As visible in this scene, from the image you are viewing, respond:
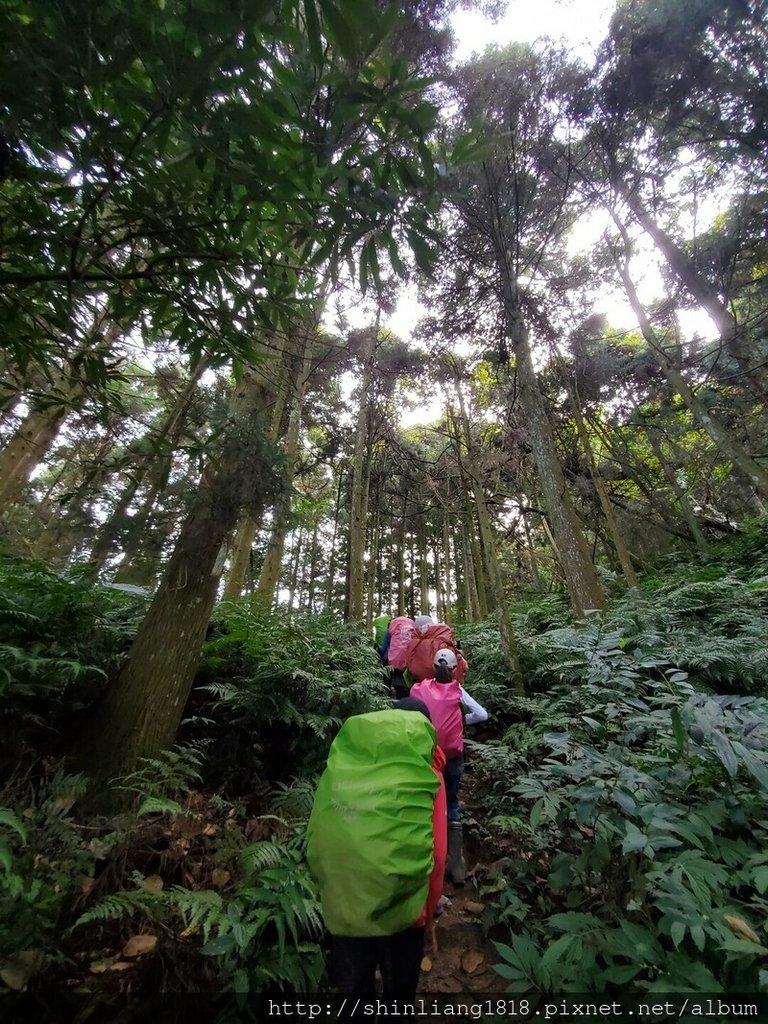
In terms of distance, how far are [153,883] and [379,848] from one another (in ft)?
5.42

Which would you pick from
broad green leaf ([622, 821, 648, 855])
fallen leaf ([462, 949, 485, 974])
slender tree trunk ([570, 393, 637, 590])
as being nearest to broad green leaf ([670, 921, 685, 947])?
broad green leaf ([622, 821, 648, 855])

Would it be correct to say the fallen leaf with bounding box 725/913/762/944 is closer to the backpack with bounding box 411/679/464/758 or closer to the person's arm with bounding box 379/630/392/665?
the backpack with bounding box 411/679/464/758

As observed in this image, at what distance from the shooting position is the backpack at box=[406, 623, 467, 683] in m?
4.16

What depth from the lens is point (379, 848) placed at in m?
1.72

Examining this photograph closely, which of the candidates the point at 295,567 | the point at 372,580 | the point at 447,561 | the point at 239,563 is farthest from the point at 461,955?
the point at 295,567

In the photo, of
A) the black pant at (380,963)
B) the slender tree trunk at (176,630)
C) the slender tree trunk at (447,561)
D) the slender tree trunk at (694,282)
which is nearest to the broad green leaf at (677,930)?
the black pant at (380,963)

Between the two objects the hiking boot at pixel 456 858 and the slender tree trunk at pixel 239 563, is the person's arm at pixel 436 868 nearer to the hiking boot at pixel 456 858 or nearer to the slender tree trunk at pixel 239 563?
the hiking boot at pixel 456 858

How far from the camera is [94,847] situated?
2.31 meters

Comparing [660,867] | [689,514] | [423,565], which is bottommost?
[660,867]

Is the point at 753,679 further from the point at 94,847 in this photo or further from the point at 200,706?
the point at 94,847

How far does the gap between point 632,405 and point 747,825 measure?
13.0 meters

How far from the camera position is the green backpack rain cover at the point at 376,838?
5.59 feet

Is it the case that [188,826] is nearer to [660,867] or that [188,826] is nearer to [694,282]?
[660,867]

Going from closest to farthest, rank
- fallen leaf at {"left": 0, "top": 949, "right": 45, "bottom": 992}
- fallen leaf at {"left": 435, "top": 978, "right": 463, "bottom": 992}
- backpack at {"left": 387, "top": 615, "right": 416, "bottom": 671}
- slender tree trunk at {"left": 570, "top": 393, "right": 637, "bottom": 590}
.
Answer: fallen leaf at {"left": 0, "top": 949, "right": 45, "bottom": 992}, fallen leaf at {"left": 435, "top": 978, "right": 463, "bottom": 992}, backpack at {"left": 387, "top": 615, "right": 416, "bottom": 671}, slender tree trunk at {"left": 570, "top": 393, "right": 637, "bottom": 590}
